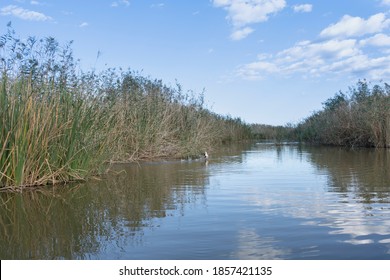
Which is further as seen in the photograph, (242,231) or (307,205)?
(307,205)

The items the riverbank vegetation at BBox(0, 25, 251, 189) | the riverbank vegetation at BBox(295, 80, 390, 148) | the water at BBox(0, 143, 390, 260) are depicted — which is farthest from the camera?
the riverbank vegetation at BBox(295, 80, 390, 148)

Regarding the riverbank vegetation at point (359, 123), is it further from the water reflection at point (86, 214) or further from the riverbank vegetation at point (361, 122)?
the water reflection at point (86, 214)

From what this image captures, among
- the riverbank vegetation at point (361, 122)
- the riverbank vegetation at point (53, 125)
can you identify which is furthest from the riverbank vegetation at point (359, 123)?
the riverbank vegetation at point (53, 125)

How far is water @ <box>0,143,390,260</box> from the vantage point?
11.0ft

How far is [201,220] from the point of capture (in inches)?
175

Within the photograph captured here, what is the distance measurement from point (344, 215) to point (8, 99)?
17.1 feet

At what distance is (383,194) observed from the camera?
231 inches

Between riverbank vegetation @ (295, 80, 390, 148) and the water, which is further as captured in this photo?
riverbank vegetation @ (295, 80, 390, 148)

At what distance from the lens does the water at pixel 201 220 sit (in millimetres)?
3359

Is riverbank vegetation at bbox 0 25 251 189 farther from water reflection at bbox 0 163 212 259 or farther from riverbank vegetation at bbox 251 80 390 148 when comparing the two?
riverbank vegetation at bbox 251 80 390 148

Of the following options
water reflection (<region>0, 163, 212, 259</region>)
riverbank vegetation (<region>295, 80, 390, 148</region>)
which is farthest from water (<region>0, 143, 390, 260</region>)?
riverbank vegetation (<region>295, 80, 390, 148</region>)

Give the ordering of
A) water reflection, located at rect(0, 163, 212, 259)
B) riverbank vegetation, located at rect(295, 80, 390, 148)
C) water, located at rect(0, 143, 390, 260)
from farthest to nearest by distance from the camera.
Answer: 1. riverbank vegetation, located at rect(295, 80, 390, 148)
2. water reflection, located at rect(0, 163, 212, 259)
3. water, located at rect(0, 143, 390, 260)
